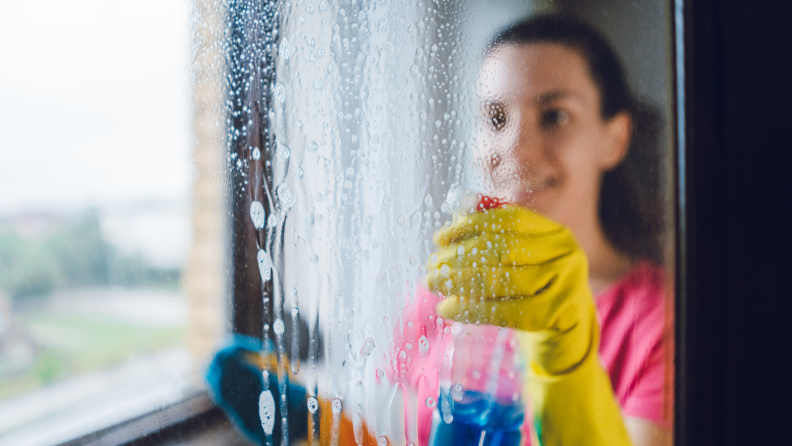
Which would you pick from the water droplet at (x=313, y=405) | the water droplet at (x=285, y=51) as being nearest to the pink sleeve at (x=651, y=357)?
the water droplet at (x=313, y=405)

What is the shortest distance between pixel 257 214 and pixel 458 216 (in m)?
→ 0.20

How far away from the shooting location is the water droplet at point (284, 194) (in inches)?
15.1

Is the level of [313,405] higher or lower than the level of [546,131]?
lower

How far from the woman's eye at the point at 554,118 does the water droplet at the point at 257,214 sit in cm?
27

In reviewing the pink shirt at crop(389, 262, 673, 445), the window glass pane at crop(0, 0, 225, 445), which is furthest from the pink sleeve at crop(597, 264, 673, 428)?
the window glass pane at crop(0, 0, 225, 445)

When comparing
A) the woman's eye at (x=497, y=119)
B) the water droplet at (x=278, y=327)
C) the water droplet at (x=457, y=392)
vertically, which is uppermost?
the woman's eye at (x=497, y=119)

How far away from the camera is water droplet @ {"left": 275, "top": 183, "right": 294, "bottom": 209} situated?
1.26ft

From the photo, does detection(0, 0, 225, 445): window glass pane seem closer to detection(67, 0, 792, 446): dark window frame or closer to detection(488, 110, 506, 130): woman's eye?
detection(488, 110, 506, 130): woman's eye

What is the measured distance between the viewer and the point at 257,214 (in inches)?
15.4

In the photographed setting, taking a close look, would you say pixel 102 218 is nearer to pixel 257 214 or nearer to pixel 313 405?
pixel 257 214

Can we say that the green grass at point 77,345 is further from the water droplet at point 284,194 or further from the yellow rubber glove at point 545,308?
the yellow rubber glove at point 545,308

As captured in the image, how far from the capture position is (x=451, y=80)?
33cm

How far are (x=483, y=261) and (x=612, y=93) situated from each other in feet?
0.52

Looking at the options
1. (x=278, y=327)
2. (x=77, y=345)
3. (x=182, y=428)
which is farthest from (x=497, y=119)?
(x=77, y=345)
